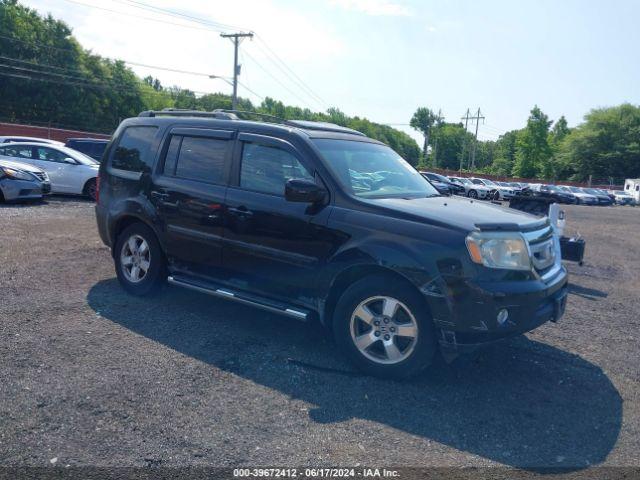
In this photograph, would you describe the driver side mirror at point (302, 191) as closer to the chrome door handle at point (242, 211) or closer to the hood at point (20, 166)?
the chrome door handle at point (242, 211)

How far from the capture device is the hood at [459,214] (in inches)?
176

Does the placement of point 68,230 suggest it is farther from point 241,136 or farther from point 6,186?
point 241,136

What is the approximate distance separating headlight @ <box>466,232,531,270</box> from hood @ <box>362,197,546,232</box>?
2.7 inches

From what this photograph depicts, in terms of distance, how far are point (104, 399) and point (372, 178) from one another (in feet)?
9.65

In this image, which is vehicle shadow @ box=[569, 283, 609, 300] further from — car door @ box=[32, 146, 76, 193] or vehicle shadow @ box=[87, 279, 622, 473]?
car door @ box=[32, 146, 76, 193]

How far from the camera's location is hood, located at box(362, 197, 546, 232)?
446 centimetres

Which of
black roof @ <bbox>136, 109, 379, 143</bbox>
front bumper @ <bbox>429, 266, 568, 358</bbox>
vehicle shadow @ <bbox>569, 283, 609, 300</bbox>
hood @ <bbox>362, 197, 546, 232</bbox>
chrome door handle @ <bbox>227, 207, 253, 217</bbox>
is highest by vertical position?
black roof @ <bbox>136, 109, 379, 143</bbox>

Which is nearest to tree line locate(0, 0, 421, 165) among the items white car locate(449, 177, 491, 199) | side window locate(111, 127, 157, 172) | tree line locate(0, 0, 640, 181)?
tree line locate(0, 0, 640, 181)

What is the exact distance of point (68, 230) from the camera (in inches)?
437

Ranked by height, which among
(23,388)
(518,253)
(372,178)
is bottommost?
(23,388)

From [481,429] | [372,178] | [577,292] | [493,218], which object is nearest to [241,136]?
[372,178]

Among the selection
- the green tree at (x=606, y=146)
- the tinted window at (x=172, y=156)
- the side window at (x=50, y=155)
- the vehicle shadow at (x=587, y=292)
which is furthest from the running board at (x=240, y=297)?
the green tree at (x=606, y=146)

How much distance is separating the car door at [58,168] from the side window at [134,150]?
1114 centimetres

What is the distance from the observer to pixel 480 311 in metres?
4.22
